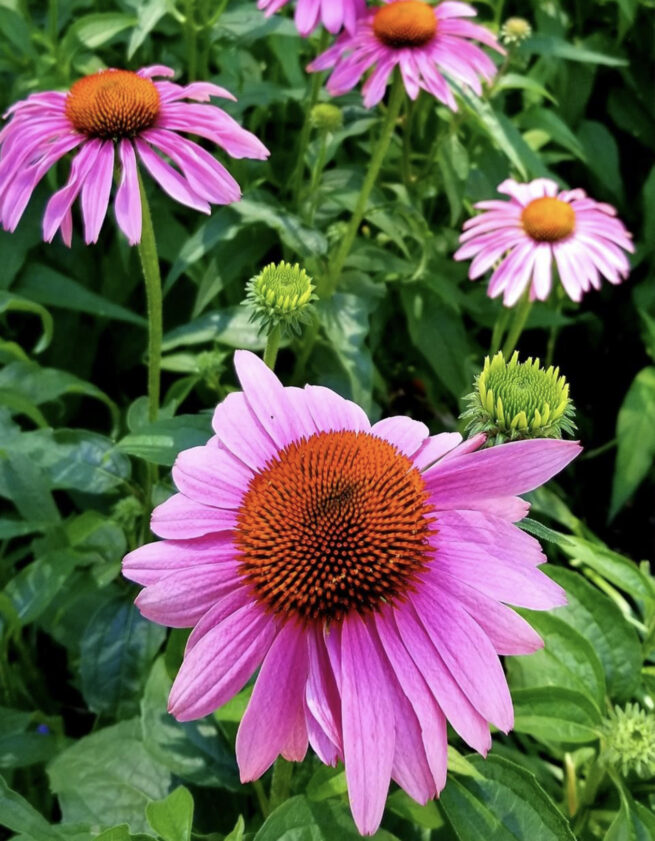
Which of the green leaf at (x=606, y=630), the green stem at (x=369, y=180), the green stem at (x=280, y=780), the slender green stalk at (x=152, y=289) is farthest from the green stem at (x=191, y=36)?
the green stem at (x=280, y=780)

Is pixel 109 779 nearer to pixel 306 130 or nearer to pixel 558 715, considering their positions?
pixel 558 715

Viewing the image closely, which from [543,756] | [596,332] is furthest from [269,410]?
[596,332]

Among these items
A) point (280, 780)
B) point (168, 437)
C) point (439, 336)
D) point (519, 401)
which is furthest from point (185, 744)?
point (439, 336)

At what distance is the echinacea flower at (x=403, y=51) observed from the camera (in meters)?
1.23

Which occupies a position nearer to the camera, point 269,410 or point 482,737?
point 482,737

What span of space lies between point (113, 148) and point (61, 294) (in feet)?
1.49

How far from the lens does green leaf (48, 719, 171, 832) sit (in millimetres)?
926

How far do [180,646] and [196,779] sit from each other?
0.17m

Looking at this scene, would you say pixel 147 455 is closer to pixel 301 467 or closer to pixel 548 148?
pixel 301 467

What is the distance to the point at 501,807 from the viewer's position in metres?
0.73

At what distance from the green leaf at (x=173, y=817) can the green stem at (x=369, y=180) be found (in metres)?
0.78

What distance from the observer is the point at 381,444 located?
66cm

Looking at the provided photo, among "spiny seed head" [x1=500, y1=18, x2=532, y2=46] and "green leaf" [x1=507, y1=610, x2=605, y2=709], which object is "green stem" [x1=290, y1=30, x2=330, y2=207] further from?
"green leaf" [x1=507, y1=610, x2=605, y2=709]

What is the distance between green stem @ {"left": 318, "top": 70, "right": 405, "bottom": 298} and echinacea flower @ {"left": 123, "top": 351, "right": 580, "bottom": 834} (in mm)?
614
